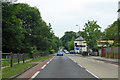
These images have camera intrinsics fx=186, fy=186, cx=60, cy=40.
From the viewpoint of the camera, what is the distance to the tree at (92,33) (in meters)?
55.4

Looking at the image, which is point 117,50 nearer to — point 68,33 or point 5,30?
point 5,30

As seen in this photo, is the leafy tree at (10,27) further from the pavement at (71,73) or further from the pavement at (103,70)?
the pavement at (103,70)

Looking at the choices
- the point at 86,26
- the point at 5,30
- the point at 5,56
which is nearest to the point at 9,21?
the point at 5,30

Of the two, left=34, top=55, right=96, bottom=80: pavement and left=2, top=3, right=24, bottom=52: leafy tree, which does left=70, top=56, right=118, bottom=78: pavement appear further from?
left=2, top=3, right=24, bottom=52: leafy tree

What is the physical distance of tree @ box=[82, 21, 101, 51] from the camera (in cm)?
5541

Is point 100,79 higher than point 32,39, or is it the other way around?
point 32,39

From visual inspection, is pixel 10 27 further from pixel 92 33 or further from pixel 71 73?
pixel 92 33

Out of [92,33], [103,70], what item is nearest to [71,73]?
[103,70]

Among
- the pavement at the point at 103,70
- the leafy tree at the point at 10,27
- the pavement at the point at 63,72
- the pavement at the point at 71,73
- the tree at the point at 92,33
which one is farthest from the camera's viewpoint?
the tree at the point at 92,33

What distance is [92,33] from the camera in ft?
183

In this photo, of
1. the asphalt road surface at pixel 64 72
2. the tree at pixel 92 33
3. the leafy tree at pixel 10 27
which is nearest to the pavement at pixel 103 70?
the asphalt road surface at pixel 64 72

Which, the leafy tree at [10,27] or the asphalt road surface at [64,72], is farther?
the leafy tree at [10,27]

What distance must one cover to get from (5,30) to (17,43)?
3.99 metres

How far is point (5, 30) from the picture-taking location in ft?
95.3
